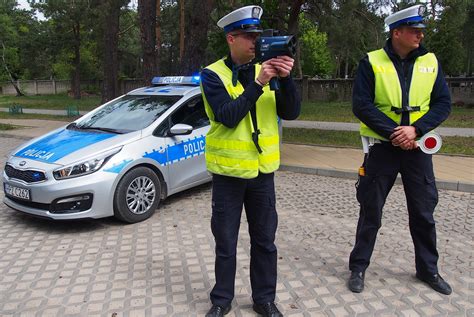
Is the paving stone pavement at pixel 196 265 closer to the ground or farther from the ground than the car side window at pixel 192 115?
closer to the ground

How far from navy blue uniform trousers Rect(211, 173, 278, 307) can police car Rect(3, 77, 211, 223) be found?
2.32 metres

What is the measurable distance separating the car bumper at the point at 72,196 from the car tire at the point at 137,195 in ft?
0.36

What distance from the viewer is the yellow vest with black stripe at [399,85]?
3.24 meters

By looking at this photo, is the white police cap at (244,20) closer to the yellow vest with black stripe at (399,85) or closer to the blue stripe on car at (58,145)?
the yellow vest with black stripe at (399,85)

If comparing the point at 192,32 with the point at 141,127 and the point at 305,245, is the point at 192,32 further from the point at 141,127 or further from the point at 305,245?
the point at 305,245

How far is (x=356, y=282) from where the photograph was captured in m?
3.54

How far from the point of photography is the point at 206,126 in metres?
6.27

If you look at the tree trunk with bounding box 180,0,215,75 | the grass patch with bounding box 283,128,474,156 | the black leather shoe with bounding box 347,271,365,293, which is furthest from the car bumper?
the grass patch with bounding box 283,128,474,156

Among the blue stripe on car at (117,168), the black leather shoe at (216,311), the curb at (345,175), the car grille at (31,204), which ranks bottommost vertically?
the black leather shoe at (216,311)

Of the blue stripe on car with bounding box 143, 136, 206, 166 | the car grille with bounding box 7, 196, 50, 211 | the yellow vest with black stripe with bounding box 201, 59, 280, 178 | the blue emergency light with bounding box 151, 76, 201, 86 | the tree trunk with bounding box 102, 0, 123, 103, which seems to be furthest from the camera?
the tree trunk with bounding box 102, 0, 123, 103

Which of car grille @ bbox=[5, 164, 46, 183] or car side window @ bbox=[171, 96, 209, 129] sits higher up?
car side window @ bbox=[171, 96, 209, 129]

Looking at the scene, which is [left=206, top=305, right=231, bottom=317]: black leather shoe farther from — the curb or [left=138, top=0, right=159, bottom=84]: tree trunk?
[left=138, top=0, right=159, bottom=84]: tree trunk

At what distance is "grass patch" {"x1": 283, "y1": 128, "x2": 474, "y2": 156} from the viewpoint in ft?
31.0

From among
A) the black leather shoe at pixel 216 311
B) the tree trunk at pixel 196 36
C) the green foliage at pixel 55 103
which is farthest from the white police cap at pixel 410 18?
the green foliage at pixel 55 103
